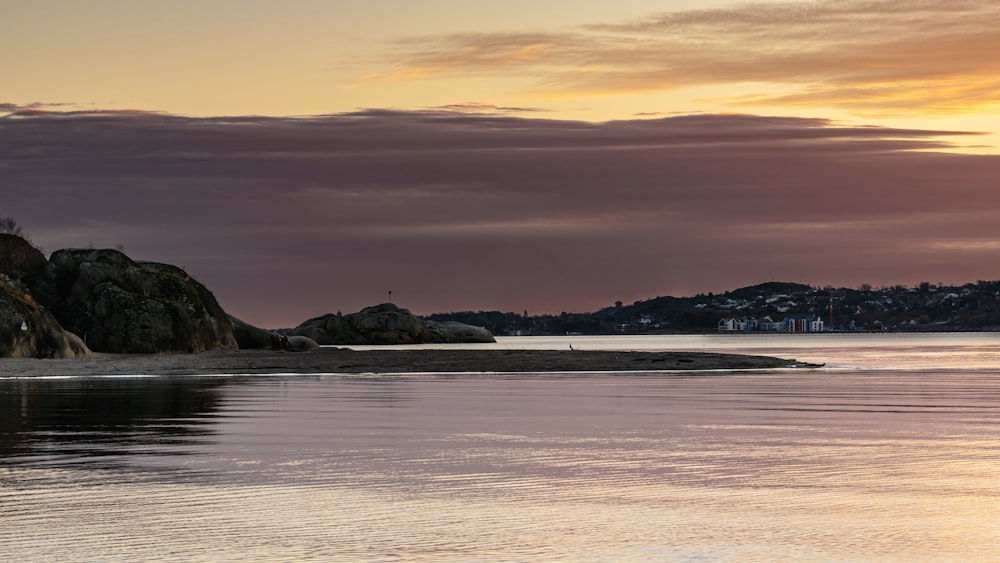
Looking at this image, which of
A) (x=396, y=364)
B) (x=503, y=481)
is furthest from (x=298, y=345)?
(x=503, y=481)

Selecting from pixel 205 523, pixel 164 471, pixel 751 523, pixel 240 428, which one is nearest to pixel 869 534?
pixel 751 523

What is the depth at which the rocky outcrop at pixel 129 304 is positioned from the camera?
326 ft

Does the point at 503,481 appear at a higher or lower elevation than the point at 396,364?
lower

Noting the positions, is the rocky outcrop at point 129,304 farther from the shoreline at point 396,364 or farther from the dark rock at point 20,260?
the shoreline at point 396,364

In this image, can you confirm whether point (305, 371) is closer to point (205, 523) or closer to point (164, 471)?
point (164, 471)

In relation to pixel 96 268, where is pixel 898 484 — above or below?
below

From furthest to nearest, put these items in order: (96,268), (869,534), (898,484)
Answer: (96,268) < (898,484) < (869,534)

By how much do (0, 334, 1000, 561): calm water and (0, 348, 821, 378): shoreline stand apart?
31.6 metres

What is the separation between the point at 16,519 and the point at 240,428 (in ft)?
50.8

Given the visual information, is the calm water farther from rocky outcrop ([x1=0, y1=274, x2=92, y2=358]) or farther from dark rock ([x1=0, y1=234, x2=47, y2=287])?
dark rock ([x1=0, y1=234, x2=47, y2=287])

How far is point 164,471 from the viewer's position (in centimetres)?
2269

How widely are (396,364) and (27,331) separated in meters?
23.3

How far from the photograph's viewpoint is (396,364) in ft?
265

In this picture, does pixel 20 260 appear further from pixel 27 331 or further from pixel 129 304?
pixel 27 331
